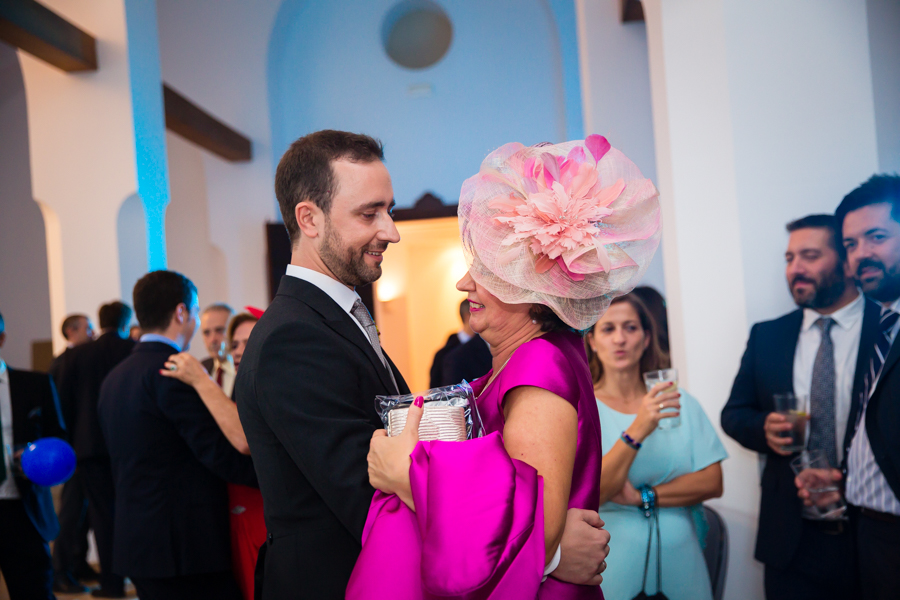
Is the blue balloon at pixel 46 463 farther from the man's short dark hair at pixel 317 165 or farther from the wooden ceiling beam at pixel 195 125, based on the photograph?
the wooden ceiling beam at pixel 195 125

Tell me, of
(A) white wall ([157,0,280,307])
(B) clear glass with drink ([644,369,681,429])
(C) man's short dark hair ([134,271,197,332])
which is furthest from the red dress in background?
(A) white wall ([157,0,280,307])

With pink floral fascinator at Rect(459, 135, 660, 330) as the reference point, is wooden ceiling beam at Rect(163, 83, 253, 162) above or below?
above

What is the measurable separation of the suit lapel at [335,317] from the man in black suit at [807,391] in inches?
62.2

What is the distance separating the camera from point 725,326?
310 cm

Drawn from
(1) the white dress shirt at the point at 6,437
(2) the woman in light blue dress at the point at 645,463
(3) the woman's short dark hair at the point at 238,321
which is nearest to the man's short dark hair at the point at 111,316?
(1) the white dress shirt at the point at 6,437

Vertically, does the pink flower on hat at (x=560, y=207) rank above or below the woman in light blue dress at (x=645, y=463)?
above

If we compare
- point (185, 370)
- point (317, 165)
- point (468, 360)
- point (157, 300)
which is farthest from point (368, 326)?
point (468, 360)

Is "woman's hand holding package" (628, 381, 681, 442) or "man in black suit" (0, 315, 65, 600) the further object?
"man in black suit" (0, 315, 65, 600)

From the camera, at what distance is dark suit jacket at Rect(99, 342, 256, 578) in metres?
2.51

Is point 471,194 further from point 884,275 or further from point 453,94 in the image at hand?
point 453,94

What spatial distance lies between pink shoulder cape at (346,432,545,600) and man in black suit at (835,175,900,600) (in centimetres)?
160

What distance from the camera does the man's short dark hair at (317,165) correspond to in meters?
1.56

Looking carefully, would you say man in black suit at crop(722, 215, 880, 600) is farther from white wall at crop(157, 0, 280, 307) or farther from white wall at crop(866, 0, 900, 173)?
white wall at crop(157, 0, 280, 307)

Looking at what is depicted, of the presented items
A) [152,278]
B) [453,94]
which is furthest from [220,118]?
[152,278]
